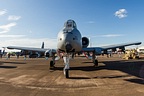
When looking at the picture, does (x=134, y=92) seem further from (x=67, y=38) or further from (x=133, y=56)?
(x=133, y=56)

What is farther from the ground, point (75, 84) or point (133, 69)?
point (133, 69)

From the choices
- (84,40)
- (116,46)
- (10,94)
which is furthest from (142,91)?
(116,46)

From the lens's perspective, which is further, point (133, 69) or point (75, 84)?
point (133, 69)

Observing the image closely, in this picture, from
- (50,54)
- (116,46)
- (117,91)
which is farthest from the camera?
(116,46)

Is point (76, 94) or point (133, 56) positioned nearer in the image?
point (76, 94)

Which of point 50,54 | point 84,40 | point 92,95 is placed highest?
point 84,40

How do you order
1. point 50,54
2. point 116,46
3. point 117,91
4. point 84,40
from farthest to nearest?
point 116,46 < point 84,40 < point 50,54 < point 117,91

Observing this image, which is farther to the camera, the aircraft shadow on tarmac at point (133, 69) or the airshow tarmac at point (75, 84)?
the aircraft shadow on tarmac at point (133, 69)

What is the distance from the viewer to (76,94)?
750 centimetres

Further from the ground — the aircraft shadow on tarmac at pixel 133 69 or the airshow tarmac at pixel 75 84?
the aircraft shadow on tarmac at pixel 133 69

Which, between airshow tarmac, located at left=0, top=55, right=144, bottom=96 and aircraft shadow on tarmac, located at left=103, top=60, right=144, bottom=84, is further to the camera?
aircraft shadow on tarmac, located at left=103, top=60, right=144, bottom=84

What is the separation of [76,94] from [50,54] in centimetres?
1202

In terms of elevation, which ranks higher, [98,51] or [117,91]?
[98,51]

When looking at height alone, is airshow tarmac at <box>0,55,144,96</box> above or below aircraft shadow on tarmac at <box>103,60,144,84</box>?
below
